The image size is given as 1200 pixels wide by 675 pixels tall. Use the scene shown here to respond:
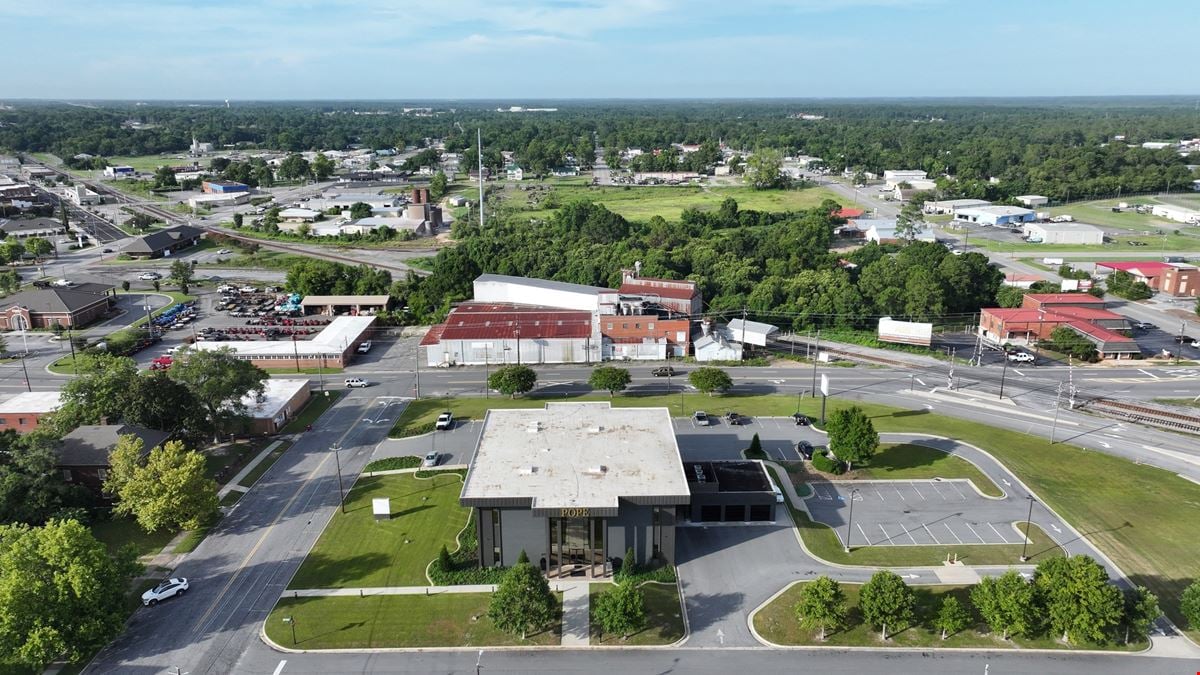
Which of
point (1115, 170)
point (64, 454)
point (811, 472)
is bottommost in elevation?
point (811, 472)

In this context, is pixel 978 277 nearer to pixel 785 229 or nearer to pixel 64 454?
pixel 785 229

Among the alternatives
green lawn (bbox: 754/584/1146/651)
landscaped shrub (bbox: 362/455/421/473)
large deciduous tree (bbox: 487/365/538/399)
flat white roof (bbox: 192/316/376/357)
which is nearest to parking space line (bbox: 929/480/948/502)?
green lawn (bbox: 754/584/1146/651)

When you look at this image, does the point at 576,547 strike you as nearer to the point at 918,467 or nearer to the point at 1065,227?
the point at 918,467

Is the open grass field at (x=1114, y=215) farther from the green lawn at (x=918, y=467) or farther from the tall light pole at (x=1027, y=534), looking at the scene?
the tall light pole at (x=1027, y=534)

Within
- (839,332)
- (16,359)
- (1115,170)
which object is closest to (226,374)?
(16,359)

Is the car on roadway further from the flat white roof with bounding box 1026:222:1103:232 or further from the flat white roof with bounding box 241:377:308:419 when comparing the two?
the flat white roof with bounding box 1026:222:1103:232

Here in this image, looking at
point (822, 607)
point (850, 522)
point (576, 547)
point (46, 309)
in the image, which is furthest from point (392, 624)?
point (46, 309)
